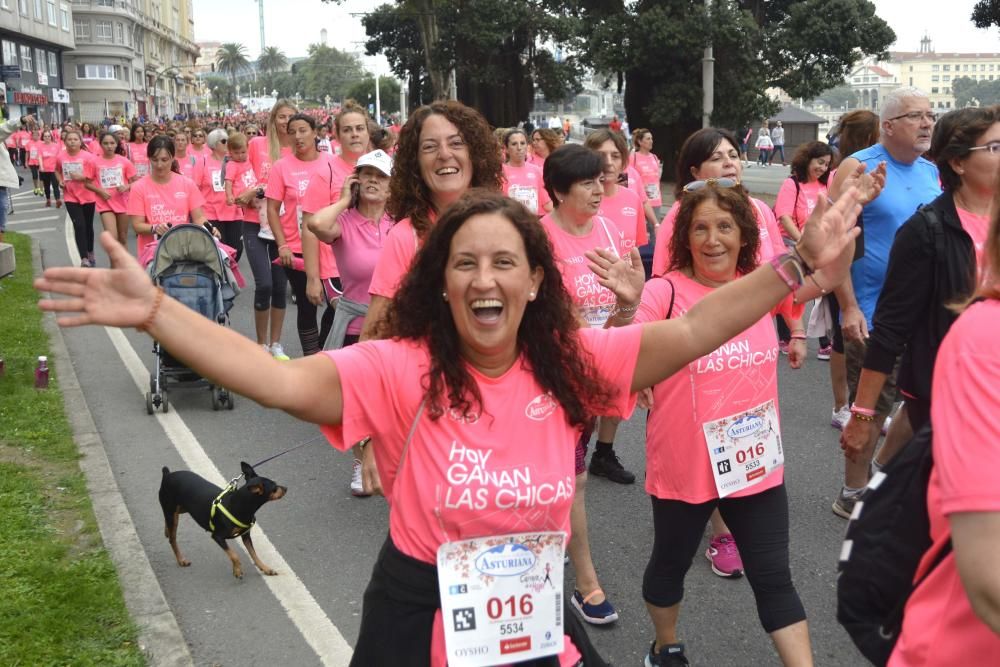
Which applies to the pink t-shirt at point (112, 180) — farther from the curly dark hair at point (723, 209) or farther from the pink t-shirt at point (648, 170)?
the curly dark hair at point (723, 209)

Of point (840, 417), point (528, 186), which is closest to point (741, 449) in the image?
point (840, 417)

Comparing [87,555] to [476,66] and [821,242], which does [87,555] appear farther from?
[476,66]

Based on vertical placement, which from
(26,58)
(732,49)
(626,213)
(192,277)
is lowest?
(192,277)

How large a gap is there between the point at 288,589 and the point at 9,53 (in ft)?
226

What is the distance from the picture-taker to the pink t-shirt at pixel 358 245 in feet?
18.1

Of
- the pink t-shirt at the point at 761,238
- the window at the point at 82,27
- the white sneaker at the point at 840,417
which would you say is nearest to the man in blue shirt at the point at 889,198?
the pink t-shirt at the point at 761,238

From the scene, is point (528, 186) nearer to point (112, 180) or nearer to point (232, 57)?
point (112, 180)

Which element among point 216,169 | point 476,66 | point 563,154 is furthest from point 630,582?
point 476,66

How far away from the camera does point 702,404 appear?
3662mm

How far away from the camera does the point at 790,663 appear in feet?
11.1

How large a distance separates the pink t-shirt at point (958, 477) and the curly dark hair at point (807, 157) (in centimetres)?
700

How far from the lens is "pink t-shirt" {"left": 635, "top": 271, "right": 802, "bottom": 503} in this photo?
362cm

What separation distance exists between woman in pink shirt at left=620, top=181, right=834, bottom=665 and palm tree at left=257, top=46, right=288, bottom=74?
17526 cm

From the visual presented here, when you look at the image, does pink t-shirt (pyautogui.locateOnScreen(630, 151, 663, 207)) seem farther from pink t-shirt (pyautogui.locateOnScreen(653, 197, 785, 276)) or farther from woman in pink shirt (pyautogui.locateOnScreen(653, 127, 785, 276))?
pink t-shirt (pyautogui.locateOnScreen(653, 197, 785, 276))
